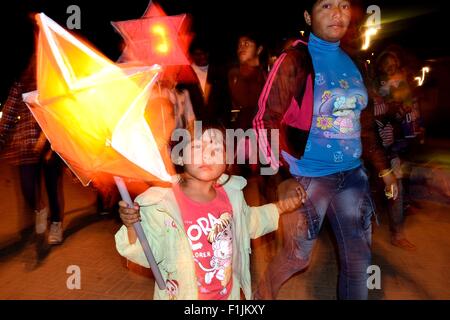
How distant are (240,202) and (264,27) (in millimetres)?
19038

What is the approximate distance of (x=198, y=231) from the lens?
238 centimetres

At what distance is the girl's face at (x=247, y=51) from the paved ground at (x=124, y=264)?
225 centimetres

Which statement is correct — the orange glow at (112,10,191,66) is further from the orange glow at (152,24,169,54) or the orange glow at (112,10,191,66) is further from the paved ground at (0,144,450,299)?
the paved ground at (0,144,450,299)

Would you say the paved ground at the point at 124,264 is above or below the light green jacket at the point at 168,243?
below

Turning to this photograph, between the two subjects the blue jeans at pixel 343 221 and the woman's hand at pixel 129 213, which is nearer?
the woman's hand at pixel 129 213

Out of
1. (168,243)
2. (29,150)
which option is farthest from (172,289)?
(29,150)

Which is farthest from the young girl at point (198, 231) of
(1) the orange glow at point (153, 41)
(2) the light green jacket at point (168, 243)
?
(1) the orange glow at point (153, 41)

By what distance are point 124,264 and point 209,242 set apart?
227 centimetres

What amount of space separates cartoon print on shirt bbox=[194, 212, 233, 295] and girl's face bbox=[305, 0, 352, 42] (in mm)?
1406

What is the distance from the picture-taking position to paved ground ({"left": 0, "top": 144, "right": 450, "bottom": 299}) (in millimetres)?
3797

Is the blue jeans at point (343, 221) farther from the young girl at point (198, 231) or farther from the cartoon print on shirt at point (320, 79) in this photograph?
the cartoon print on shirt at point (320, 79)

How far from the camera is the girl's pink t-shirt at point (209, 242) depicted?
7.79 ft

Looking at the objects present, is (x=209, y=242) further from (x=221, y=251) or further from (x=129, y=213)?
(x=129, y=213)

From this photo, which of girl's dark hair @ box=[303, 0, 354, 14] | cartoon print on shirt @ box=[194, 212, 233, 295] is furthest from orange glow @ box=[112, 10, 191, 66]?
cartoon print on shirt @ box=[194, 212, 233, 295]
